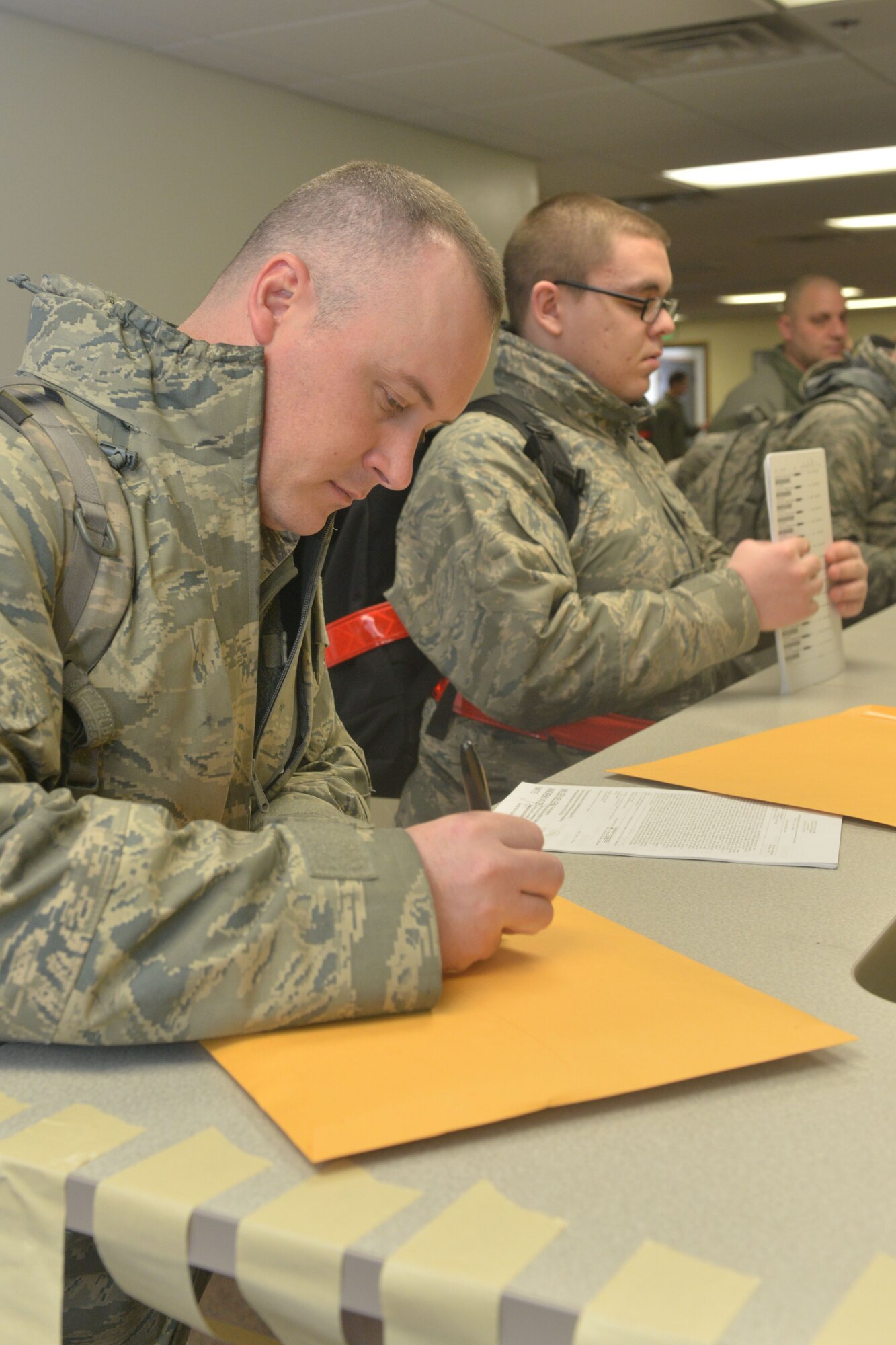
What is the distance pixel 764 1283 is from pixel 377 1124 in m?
0.21

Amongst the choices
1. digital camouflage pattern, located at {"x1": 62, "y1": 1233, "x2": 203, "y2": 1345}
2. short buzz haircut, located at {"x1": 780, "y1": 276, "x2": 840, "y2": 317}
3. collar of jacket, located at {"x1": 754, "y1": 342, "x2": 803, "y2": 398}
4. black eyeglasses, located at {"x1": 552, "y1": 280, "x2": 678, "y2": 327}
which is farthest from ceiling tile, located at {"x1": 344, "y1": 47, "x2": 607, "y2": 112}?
digital camouflage pattern, located at {"x1": 62, "y1": 1233, "x2": 203, "y2": 1345}

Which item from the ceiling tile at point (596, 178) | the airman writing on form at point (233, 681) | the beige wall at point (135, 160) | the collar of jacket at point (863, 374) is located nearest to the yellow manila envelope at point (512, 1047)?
the airman writing on form at point (233, 681)

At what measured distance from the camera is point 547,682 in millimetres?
1811

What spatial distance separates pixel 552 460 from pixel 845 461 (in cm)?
175

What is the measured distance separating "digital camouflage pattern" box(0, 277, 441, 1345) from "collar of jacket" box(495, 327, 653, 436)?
1.04 m

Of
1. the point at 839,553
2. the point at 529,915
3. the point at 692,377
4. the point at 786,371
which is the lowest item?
the point at 529,915

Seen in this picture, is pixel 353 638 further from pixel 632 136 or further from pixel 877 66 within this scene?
pixel 632 136

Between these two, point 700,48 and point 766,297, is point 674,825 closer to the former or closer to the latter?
point 700,48

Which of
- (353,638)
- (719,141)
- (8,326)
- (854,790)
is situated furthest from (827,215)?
(854,790)

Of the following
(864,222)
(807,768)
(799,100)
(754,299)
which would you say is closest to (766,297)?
(754,299)

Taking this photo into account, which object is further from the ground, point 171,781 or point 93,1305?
point 171,781

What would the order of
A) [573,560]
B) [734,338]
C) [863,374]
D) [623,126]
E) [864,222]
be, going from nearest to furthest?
1. [573,560]
2. [863,374]
3. [623,126]
4. [864,222]
5. [734,338]

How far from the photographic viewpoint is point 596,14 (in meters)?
3.94

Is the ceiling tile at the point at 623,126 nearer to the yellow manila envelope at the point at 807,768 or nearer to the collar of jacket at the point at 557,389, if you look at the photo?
the collar of jacket at the point at 557,389
